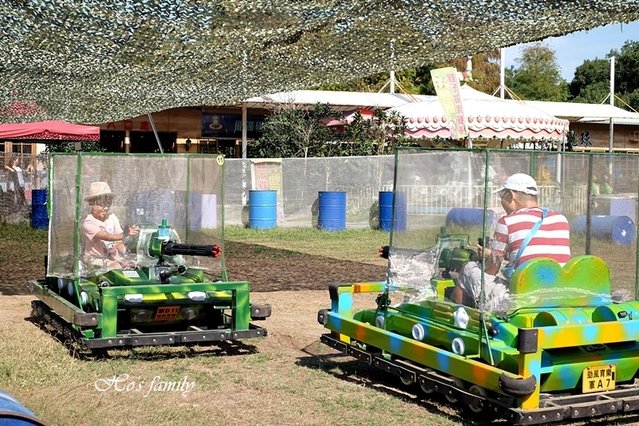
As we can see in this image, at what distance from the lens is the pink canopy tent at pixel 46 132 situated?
791 inches

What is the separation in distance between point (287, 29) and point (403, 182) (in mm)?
2216

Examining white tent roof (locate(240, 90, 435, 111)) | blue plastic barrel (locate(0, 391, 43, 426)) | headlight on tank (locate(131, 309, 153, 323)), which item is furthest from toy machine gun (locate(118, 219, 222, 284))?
white tent roof (locate(240, 90, 435, 111))

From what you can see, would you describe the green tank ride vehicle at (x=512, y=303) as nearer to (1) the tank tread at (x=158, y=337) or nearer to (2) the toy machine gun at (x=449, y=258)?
(2) the toy machine gun at (x=449, y=258)

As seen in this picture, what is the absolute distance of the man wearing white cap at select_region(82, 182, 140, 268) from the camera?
311 inches

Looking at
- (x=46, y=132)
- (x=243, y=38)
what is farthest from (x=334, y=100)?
(x=243, y=38)

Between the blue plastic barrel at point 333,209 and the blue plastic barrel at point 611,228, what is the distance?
13.6m

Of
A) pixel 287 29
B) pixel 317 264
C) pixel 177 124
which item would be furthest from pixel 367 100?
pixel 287 29

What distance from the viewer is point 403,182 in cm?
677

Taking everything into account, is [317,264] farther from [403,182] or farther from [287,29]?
[403,182]

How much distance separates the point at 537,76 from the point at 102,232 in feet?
170

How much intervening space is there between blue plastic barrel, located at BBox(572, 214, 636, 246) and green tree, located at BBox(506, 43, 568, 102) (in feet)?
163

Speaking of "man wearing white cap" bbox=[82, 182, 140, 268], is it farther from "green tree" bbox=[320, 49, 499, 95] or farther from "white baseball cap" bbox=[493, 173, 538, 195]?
"green tree" bbox=[320, 49, 499, 95]

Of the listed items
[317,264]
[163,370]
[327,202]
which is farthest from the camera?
[327,202]

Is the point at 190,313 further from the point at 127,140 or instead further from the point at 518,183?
the point at 127,140
